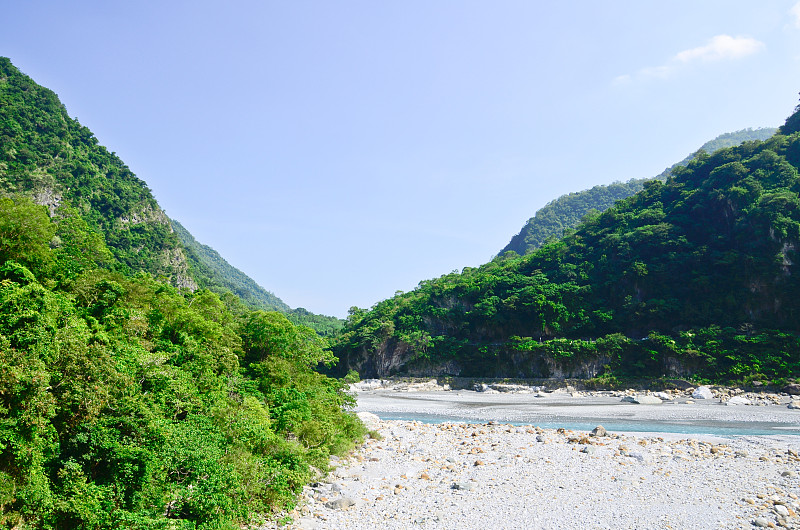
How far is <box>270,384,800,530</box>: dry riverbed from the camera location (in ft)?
34.2

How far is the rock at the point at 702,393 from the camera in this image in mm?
39094

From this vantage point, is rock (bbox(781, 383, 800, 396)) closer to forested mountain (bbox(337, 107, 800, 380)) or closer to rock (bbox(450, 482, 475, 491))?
forested mountain (bbox(337, 107, 800, 380))

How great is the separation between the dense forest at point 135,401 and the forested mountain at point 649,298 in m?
43.9

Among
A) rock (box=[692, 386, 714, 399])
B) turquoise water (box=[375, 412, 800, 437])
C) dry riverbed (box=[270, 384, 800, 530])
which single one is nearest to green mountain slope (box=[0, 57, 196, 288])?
turquoise water (box=[375, 412, 800, 437])

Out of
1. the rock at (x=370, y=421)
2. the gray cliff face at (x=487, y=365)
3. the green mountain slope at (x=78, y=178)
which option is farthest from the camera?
the green mountain slope at (x=78, y=178)

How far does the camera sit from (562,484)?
1319 centimetres

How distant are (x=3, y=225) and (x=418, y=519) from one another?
13326 mm

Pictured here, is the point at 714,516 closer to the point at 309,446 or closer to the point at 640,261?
the point at 309,446

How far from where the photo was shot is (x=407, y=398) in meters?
50.3

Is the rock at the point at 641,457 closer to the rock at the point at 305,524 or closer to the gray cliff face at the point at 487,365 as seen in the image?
the rock at the point at 305,524

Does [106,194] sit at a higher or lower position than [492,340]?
higher

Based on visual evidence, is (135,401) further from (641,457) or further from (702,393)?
(702,393)

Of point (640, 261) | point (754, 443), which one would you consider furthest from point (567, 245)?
point (754, 443)

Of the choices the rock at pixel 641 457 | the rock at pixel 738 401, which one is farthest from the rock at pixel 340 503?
the rock at pixel 738 401
